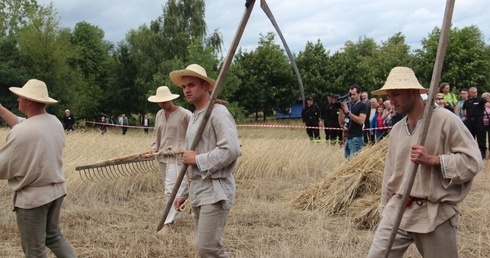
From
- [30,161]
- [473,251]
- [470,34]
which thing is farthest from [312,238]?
[470,34]

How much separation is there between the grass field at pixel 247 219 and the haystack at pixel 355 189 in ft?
0.51

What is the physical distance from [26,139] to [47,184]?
395 millimetres

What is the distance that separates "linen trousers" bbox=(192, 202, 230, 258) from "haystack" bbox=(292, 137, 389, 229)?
297cm

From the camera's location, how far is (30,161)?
3955mm

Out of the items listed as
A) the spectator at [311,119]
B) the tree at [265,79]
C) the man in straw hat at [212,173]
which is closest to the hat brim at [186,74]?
the man in straw hat at [212,173]

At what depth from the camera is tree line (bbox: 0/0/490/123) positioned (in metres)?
38.1

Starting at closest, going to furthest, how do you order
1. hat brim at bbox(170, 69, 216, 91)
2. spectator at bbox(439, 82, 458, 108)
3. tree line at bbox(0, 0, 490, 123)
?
hat brim at bbox(170, 69, 216, 91) → spectator at bbox(439, 82, 458, 108) → tree line at bbox(0, 0, 490, 123)

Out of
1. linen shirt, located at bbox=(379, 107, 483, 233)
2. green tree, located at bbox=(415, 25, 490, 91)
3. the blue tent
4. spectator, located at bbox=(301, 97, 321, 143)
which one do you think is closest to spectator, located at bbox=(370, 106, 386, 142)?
spectator, located at bbox=(301, 97, 321, 143)

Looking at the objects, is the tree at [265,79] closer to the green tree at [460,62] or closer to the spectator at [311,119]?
the green tree at [460,62]

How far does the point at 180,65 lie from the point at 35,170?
3375 cm

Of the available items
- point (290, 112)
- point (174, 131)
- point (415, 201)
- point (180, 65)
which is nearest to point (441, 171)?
point (415, 201)

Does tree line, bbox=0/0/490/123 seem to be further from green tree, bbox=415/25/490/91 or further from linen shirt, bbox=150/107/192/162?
linen shirt, bbox=150/107/192/162

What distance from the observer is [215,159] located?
3.64 m

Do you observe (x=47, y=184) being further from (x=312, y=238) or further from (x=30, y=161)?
(x=312, y=238)
